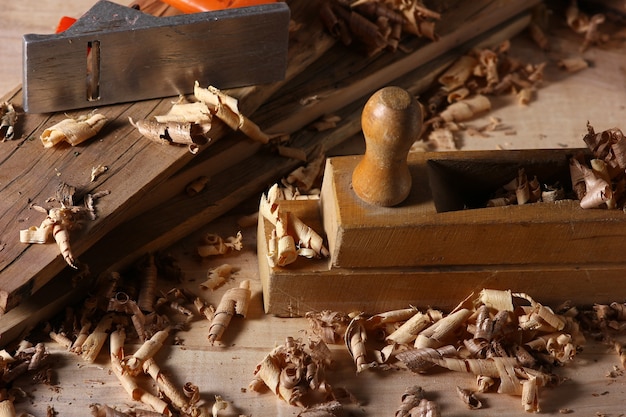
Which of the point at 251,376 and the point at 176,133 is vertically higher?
the point at 176,133

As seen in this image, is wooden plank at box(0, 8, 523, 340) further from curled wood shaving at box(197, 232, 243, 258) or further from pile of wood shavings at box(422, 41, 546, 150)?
pile of wood shavings at box(422, 41, 546, 150)

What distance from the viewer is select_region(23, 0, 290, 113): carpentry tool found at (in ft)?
7.18

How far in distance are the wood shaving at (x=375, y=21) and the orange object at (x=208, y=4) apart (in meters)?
0.28

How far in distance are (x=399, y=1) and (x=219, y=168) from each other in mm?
716

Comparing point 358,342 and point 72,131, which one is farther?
point 72,131

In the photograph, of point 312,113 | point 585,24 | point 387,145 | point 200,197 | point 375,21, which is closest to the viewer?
point 387,145

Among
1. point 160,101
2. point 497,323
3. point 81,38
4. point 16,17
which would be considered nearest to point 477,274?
point 497,323

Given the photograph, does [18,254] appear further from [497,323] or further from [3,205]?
[497,323]

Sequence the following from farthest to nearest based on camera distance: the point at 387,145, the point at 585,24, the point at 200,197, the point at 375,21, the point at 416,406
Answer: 1. the point at 585,24
2. the point at 375,21
3. the point at 200,197
4. the point at 416,406
5. the point at 387,145

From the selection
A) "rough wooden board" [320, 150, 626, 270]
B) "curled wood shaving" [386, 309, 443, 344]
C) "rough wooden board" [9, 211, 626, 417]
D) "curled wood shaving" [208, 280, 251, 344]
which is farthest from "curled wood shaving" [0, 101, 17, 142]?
"curled wood shaving" [386, 309, 443, 344]

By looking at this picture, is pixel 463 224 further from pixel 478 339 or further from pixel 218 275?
pixel 218 275

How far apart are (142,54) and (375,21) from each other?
2.34 feet

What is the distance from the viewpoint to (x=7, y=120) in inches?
89.0

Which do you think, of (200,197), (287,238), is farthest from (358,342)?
(200,197)
